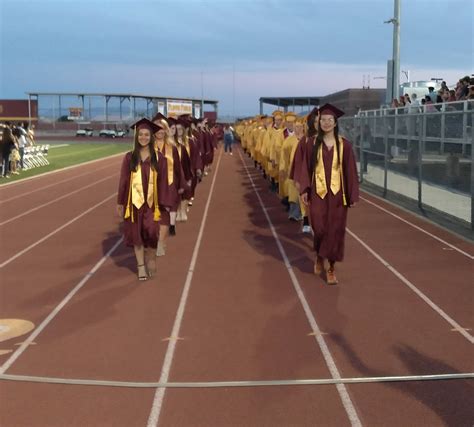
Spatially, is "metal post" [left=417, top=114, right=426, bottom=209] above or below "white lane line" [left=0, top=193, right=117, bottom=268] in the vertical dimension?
above

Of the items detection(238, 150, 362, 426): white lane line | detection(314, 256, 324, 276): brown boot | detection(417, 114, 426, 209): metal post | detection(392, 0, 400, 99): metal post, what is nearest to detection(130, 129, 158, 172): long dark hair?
detection(238, 150, 362, 426): white lane line

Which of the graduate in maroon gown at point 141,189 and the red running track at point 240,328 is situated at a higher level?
the graduate in maroon gown at point 141,189

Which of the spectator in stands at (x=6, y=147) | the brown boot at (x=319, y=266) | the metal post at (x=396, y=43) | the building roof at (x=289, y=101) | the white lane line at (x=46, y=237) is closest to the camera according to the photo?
the brown boot at (x=319, y=266)

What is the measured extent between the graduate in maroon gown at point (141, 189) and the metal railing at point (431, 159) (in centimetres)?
483

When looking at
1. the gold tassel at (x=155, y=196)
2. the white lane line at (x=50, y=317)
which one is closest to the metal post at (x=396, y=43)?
the white lane line at (x=50, y=317)

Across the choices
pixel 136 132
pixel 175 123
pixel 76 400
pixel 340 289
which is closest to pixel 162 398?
pixel 76 400

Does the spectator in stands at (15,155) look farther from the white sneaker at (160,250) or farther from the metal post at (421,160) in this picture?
the white sneaker at (160,250)

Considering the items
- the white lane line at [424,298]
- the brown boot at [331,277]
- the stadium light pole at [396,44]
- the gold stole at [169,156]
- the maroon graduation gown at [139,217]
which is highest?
the stadium light pole at [396,44]

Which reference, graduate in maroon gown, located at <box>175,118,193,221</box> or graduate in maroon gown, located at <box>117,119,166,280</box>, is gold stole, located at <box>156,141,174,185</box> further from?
graduate in maroon gown, located at <box>117,119,166,280</box>

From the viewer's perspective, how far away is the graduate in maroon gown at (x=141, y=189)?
6801 millimetres

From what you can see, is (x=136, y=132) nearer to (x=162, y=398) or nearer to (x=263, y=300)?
(x=263, y=300)

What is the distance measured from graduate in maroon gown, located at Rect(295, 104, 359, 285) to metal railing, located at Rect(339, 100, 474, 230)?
10.4 ft

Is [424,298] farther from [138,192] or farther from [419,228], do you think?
[419,228]

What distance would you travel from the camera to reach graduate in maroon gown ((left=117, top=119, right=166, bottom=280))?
6.80 metres
